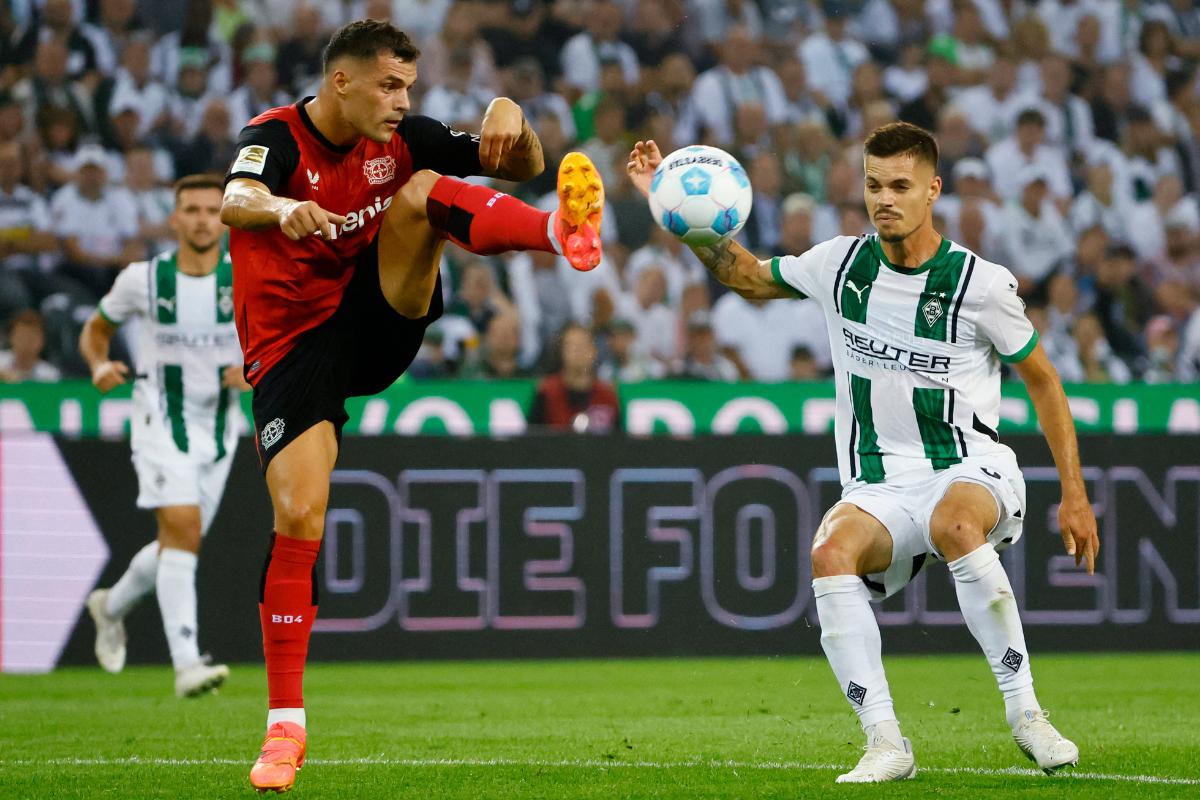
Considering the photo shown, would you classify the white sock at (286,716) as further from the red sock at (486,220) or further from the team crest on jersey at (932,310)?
the team crest on jersey at (932,310)

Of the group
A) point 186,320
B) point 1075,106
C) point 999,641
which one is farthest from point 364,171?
point 1075,106

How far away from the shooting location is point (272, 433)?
5398 mm

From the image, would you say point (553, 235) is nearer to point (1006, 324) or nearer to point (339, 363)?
point (339, 363)

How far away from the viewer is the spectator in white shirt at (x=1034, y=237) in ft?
46.4

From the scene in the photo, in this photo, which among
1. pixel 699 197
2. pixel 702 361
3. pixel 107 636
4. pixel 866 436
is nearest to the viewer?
pixel 699 197

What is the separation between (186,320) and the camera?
351 inches

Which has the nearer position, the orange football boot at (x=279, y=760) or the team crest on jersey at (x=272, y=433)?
the orange football boot at (x=279, y=760)

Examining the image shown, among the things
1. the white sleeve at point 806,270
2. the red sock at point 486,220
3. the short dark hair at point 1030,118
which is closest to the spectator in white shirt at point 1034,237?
the short dark hair at point 1030,118

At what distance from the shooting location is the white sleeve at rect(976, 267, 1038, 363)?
5.55 m

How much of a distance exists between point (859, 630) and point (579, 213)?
1.55m

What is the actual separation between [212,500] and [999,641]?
15.9 ft

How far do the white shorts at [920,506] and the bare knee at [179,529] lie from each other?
4.12 m

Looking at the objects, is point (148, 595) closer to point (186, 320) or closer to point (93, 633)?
point (93, 633)

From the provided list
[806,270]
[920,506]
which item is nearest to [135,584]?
[806,270]
